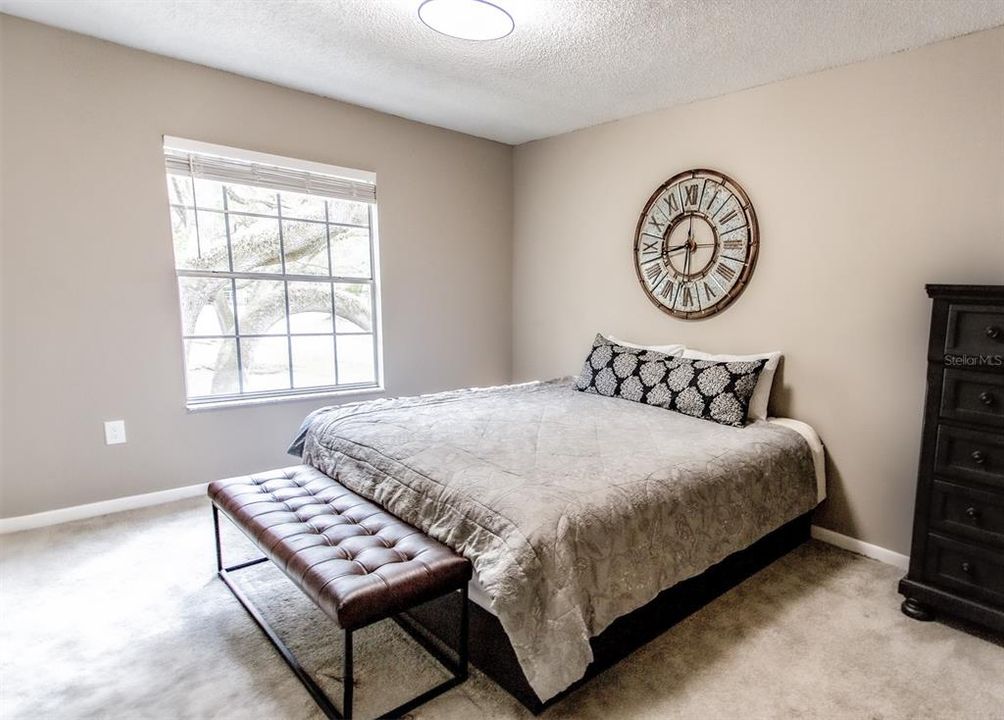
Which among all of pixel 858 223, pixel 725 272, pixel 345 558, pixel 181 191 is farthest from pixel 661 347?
pixel 181 191

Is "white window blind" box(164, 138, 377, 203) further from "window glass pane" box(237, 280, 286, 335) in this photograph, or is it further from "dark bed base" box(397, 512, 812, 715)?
"dark bed base" box(397, 512, 812, 715)

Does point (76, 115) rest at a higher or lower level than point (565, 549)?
higher

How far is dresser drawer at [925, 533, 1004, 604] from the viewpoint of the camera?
192cm

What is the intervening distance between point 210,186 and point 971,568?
393 cm

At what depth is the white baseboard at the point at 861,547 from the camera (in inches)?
100

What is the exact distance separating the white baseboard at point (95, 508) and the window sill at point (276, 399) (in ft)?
1.50

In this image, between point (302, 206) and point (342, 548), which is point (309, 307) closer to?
point (302, 206)

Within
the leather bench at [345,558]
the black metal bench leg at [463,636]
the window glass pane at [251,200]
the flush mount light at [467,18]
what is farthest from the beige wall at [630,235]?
the black metal bench leg at [463,636]

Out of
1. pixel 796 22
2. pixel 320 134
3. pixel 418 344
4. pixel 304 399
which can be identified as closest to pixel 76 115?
pixel 320 134

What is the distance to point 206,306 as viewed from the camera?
3.18 meters

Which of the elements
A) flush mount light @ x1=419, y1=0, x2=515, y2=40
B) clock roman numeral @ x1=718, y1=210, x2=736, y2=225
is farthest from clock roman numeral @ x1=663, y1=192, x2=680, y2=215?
flush mount light @ x1=419, y1=0, x2=515, y2=40

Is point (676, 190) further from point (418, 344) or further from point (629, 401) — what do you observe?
point (418, 344)

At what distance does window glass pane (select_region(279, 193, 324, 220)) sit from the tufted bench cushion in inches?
72.3

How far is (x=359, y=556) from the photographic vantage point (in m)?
1.64
